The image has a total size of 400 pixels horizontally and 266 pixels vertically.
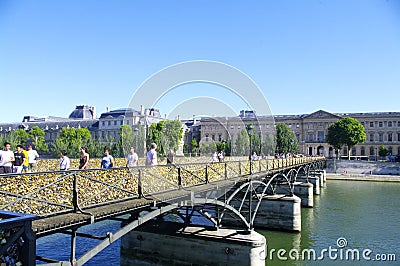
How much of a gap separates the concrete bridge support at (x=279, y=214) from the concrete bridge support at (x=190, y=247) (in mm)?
10037

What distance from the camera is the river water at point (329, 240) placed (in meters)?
17.8

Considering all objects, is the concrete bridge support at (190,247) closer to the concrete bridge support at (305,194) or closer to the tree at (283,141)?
the concrete bridge support at (305,194)

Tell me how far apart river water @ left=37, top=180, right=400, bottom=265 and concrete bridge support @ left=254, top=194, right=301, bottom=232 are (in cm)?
59

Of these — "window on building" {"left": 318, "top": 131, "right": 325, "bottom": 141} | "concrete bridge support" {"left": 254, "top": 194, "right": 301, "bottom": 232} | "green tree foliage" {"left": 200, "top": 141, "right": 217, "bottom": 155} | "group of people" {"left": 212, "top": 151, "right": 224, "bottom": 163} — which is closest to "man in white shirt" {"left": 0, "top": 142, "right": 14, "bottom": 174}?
"group of people" {"left": 212, "top": 151, "right": 224, "bottom": 163}

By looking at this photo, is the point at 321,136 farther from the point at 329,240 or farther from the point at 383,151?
the point at 329,240

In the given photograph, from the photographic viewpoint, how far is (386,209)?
108 feet

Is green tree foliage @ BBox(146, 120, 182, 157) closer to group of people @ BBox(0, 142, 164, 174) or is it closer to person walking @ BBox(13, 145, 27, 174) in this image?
group of people @ BBox(0, 142, 164, 174)

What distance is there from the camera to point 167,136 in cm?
5844

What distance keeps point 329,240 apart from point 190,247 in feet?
36.3

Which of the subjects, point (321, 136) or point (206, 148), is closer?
point (206, 148)

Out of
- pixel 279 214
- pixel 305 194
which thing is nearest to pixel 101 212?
pixel 279 214

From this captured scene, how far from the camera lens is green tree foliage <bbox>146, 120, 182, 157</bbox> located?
54.8 m

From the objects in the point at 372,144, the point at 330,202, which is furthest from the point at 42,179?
the point at 372,144

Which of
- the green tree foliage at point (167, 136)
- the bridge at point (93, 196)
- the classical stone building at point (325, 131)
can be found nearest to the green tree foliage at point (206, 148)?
the green tree foliage at point (167, 136)
